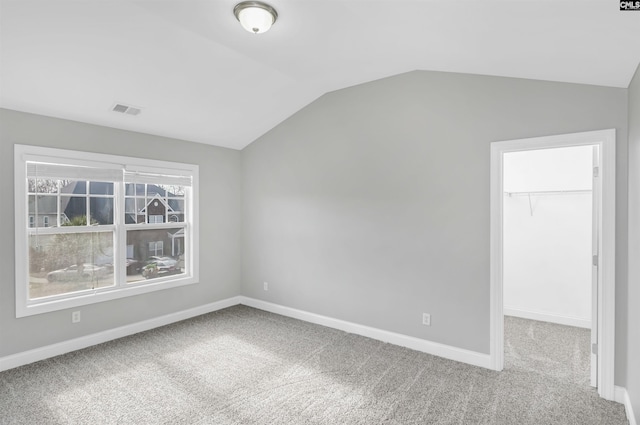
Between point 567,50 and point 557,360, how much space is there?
2.78 meters

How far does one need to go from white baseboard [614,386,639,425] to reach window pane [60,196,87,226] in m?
5.01

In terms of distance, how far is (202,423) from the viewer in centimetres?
234

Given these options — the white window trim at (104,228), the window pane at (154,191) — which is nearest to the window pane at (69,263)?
the white window trim at (104,228)

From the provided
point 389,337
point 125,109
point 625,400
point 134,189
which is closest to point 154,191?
point 134,189

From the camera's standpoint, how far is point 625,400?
8.18ft

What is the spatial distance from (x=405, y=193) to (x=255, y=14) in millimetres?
2212

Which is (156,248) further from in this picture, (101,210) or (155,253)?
(101,210)

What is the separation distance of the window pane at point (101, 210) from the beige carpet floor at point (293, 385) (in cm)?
136

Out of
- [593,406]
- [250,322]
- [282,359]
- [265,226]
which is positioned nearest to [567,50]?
[593,406]

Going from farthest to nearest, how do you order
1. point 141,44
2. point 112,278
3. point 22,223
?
point 112,278 → point 22,223 → point 141,44

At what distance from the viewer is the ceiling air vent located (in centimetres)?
345

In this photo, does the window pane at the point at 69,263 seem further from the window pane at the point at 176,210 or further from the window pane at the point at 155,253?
the window pane at the point at 176,210

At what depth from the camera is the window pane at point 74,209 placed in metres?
3.52

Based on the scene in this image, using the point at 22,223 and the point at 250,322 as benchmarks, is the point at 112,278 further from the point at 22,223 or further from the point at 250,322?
the point at 250,322
